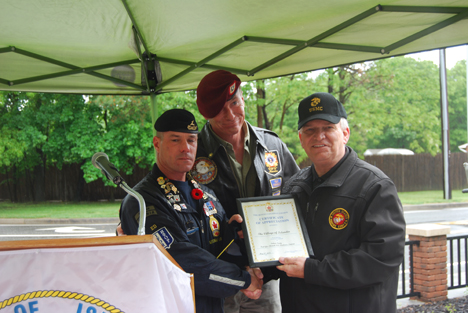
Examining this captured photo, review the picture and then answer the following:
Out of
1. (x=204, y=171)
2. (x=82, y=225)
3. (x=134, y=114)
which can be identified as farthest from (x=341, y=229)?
(x=134, y=114)

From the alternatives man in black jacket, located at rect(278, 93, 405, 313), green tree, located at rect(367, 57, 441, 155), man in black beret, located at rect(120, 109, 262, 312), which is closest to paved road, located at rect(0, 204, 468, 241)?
green tree, located at rect(367, 57, 441, 155)

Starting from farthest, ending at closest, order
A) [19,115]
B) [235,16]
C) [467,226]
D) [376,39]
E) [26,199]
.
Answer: [26,199]
[19,115]
[467,226]
[376,39]
[235,16]

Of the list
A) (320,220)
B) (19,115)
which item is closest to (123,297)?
(320,220)

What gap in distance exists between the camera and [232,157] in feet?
9.70

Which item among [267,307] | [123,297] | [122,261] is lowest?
[267,307]

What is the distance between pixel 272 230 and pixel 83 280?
119cm

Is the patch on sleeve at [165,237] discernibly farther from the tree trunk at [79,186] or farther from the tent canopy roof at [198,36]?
the tree trunk at [79,186]

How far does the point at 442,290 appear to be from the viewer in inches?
233

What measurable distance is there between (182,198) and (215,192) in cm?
48

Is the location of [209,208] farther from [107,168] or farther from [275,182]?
[107,168]

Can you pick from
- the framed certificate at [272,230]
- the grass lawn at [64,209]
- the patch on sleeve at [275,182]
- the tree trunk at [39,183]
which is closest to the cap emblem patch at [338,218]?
Result: the framed certificate at [272,230]

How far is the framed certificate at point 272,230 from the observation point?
220 centimetres

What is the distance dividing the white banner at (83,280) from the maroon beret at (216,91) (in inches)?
59.5

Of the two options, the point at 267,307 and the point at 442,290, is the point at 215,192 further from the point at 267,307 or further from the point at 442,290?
the point at 442,290
